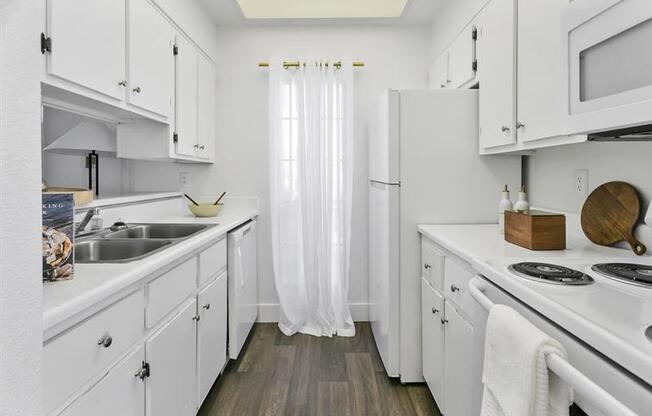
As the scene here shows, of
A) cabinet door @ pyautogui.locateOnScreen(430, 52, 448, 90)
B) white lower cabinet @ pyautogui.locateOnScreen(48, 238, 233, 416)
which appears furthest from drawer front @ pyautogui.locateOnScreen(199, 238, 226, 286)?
cabinet door @ pyautogui.locateOnScreen(430, 52, 448, 90)

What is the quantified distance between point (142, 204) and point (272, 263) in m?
1.12

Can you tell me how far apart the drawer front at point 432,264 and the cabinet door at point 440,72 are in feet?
4.02

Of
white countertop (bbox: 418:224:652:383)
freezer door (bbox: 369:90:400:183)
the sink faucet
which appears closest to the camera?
white countertop (bbox: 418:224:652:383)

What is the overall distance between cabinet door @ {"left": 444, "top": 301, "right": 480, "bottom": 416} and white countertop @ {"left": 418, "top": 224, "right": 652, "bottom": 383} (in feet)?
0.93

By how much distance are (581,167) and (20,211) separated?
1.97m

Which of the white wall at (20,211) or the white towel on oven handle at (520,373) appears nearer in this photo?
the white wall at (20,211)

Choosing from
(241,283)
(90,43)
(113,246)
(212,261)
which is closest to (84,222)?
(113,246)

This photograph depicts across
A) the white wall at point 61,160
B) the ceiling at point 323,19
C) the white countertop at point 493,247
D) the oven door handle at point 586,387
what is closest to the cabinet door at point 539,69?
the white countertop at point 493,247

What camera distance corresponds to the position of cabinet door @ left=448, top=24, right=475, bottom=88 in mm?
2268

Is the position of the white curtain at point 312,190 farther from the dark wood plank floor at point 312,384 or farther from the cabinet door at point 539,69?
the cabinet door at point 539,69

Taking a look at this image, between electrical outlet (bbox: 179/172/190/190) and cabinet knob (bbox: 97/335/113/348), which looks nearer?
cabinet knob (bbox: 97/335/113/348)

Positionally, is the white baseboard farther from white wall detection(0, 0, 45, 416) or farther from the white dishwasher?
white wall detection(0, 0, 45, 416)

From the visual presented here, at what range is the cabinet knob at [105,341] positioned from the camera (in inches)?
40.4

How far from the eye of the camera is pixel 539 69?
1589mm
